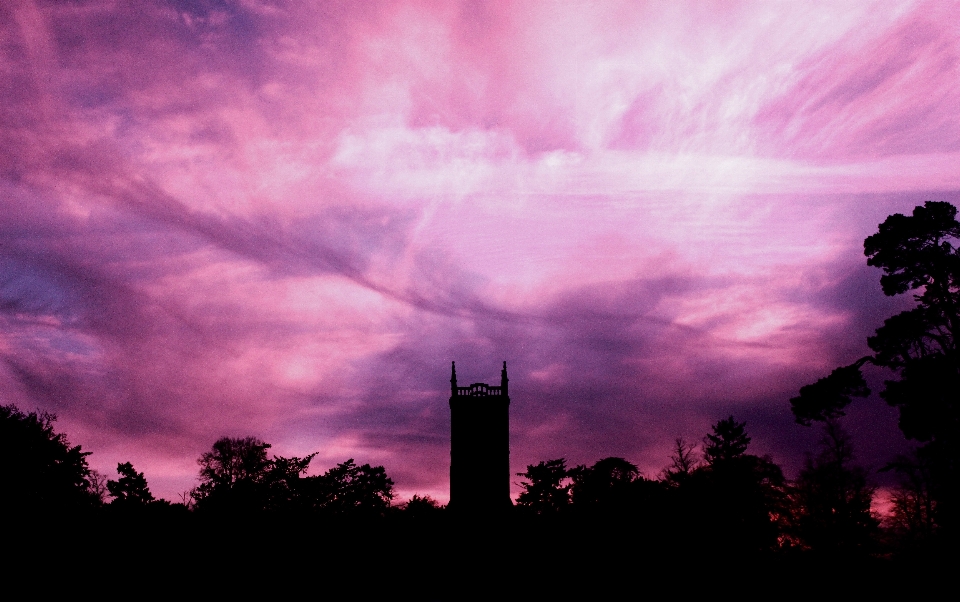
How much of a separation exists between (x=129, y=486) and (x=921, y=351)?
118 feet

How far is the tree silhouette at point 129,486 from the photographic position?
88.2 ft

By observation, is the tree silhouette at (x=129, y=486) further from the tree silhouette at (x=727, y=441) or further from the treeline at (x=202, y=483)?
the tree silhouette at (x=727, y=441)

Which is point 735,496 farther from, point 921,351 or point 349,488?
point 349,488

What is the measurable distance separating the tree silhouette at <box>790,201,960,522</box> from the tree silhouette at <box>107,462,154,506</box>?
29240 mm

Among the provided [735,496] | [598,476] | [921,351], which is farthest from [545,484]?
[921,351]

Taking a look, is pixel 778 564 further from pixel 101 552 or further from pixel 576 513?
pixel 101 552

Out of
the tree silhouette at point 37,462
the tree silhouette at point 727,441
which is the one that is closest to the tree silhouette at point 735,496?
the tree silhouette at point 727,441

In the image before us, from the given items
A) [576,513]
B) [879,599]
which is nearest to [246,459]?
[576,513]

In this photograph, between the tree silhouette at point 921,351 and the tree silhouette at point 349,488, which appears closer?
the tree silhouette at point 921,351

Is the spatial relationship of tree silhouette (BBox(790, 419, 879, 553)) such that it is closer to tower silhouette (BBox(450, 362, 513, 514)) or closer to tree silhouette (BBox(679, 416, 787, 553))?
tree silhouette (BBox(679, 416, 787, 553))

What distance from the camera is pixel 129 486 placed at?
28.7 m

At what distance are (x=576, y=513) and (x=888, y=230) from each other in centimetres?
1960

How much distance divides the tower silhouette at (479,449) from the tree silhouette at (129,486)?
21699 mm

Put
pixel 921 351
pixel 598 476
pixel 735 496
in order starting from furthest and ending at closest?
1. pixel 598 476
2. pixel 735 496
3. pixel 921 351
